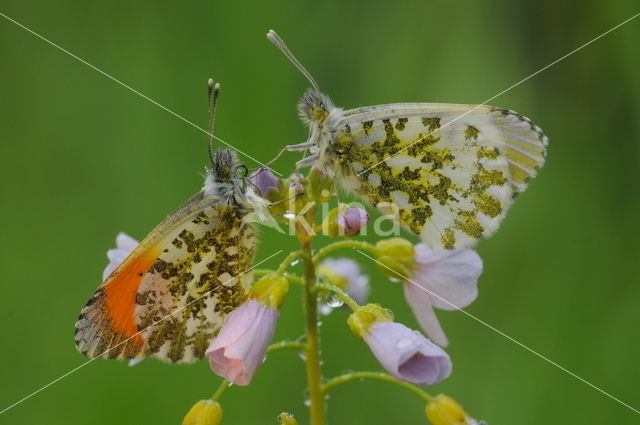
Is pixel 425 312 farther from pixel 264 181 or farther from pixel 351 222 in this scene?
pixel 264 181

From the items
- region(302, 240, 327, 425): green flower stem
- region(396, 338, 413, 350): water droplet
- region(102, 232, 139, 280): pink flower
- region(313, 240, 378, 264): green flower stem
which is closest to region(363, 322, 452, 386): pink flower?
region(396, 338, 413, 350): water droplet

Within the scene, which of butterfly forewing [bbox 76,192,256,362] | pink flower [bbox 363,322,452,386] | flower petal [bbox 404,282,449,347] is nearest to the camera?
pink flower [bbox 363,322,452,386]

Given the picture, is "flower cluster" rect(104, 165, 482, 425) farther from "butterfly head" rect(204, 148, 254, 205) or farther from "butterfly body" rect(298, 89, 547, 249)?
"butterfly body" rect(298, 89, 547, 249)

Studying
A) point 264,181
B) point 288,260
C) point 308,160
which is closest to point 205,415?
point 288,260

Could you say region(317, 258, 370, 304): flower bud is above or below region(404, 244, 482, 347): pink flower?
above

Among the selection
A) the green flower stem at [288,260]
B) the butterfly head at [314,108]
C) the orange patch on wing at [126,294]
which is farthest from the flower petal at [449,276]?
the orange patch on wing at [126,294]

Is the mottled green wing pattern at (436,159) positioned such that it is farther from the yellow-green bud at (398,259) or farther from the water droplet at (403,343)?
the water droplet at (403,343)
